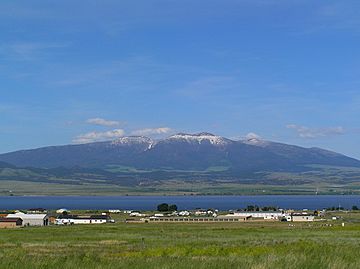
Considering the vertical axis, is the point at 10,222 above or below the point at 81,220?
below

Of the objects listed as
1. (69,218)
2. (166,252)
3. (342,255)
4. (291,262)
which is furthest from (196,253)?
(69,218)

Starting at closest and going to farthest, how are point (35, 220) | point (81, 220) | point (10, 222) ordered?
point (10, 222)
point (35, 220)
point (81, 220)

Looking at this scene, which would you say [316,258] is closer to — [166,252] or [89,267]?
[89,267]

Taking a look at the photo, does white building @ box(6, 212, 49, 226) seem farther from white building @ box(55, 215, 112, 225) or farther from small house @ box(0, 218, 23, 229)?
small house @ box(0, 218, 23, 229)

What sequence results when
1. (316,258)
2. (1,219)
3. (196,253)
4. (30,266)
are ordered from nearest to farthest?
1. (30,266)
2. (316,258)
3. (196,253)
4. (1,219)

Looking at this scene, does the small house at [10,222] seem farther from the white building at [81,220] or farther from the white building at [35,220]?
the white building at [81,220]

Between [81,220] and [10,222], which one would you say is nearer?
[10,222]

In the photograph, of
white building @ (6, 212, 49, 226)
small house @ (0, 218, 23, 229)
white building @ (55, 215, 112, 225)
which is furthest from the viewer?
A: white building @ (55, 215, 112, 225)

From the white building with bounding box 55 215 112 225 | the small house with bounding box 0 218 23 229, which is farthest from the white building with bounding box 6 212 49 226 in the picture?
the small house with bounding box 0 218 23 229

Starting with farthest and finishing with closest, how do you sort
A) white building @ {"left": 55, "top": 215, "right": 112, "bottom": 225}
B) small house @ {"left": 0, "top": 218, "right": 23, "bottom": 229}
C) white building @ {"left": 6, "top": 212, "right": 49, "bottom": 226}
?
white building @ {"left": 55, "top": 215, "right": 112, "bottom": 225}
white building @ {"left": 6, "top": 212, "right": 49, "bottom": 226}
small house @ {"left": 0, "top": 218, "right": 23, "bottom": 229}

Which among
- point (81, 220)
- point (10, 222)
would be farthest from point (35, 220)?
point (10, 222)

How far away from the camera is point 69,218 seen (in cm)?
10712

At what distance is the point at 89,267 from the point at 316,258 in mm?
6630

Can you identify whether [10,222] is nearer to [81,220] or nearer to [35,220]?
[35,220]
